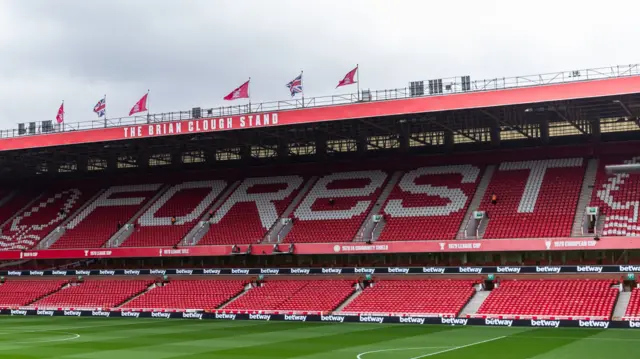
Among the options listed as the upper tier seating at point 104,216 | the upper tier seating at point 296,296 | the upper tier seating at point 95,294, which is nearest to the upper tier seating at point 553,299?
the upper tier seating at point 296,296

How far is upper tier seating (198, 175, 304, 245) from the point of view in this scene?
52188mm

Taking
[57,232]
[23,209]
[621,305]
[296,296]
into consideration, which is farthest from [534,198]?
[23,209]

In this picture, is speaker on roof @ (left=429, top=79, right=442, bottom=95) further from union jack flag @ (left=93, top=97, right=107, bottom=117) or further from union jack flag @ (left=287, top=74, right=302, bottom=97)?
union jack flag @ (left=93, top=97, right=107, bottom=117)

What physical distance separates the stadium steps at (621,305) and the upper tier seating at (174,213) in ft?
99.4

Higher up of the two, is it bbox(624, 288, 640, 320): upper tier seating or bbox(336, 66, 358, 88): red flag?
bbox(336, 66, 358, 88): red flag

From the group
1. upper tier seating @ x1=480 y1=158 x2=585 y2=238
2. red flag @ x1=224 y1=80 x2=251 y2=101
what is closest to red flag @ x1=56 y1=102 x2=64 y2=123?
red flag @ x1=224 y1=80 x2=251 y2=101

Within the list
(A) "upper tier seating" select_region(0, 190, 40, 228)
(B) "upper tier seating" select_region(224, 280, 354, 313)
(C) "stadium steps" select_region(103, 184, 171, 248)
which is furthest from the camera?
(A) "upper tier seating" select_region(0, 190, 40, 228)

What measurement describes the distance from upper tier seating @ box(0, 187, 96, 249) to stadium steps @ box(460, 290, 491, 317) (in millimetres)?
36092

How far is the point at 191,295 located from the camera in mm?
48875

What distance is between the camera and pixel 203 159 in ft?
207

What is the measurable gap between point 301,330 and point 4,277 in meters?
33.2

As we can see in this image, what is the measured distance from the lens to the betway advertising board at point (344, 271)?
40.8 m

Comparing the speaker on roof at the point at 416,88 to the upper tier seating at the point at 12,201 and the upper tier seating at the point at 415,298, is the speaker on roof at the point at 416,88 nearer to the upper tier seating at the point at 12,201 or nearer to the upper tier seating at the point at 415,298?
the upper tier seating at the point at 415,298

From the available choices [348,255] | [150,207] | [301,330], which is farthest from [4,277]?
[301,330]
